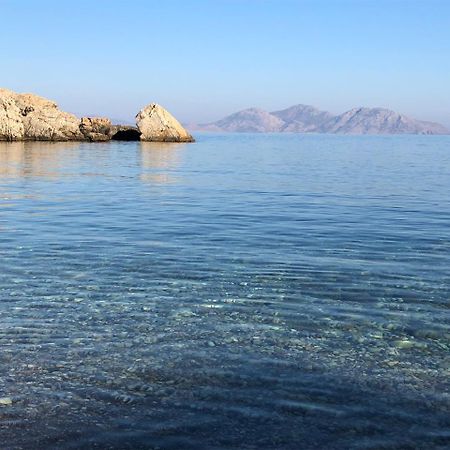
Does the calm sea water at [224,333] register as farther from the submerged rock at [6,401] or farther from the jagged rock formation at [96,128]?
the jagged rock formation at [96,128]

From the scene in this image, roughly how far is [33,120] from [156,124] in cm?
2927

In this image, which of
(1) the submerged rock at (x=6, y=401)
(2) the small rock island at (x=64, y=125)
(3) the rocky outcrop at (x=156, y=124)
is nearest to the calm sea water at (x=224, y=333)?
(1) the submerged rock at (x=6, y=401)

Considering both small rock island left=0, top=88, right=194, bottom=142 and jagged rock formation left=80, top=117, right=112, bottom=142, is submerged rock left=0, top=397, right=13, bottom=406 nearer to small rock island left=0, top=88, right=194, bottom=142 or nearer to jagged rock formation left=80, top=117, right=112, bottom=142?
small rock island left=0, top=88, right=194, bottom=142

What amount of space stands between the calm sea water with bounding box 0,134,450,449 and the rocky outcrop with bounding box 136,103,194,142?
112 m

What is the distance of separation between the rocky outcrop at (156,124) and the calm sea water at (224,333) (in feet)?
367

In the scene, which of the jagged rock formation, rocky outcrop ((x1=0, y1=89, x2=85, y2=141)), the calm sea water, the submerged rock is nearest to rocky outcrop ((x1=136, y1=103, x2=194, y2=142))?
the jagged rock formation

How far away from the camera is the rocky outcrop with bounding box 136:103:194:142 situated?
13625 centimetres

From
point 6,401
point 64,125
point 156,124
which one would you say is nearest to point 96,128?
point 64,125

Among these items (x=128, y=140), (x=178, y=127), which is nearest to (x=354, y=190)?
(x=178, y=127)

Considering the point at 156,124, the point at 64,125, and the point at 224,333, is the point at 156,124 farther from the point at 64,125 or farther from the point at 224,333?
the point at 224,333

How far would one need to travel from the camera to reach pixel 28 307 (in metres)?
13.4

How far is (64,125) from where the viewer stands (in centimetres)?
13125

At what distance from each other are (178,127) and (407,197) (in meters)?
109

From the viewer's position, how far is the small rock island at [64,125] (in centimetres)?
12169
